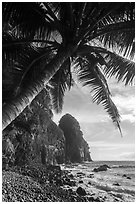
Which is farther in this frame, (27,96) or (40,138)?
(40,138)

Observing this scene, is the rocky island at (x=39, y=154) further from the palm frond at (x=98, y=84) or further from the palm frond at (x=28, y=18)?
the palm frond at (x=28, y=18)

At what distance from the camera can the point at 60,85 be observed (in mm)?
6836

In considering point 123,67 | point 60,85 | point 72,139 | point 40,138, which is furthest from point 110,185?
point 72,139

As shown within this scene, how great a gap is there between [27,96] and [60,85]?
391cm

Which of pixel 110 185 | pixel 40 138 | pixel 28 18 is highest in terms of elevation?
pixel 28 18

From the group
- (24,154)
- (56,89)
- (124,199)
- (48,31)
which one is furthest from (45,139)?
(48,31)

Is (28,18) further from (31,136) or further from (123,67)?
(31,136)

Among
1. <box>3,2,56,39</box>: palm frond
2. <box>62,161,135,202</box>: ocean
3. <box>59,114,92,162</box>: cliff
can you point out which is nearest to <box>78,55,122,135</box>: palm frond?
<box>3,2,56,39</box>: palm frond

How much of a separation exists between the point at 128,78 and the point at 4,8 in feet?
9.97

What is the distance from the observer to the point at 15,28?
5078 millimetres

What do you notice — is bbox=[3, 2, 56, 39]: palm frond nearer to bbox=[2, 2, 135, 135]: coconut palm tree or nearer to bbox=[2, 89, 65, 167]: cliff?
bbox=[2, 2, 135, 135]: coconut palm tree

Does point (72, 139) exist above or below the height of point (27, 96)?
below

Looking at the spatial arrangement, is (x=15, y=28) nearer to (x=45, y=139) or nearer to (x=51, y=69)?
(x=51, y=69)

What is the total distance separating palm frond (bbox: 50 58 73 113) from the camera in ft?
19.8
